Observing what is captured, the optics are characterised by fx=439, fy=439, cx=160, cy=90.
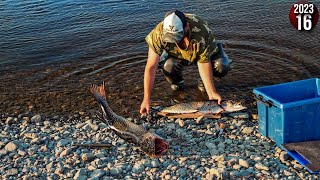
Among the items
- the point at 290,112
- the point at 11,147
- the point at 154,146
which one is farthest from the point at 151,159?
the point at 11,147

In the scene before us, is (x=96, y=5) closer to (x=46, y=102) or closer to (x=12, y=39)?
(x=12, y=39)

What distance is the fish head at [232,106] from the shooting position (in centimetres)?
640

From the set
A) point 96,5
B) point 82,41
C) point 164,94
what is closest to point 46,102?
point 164,94

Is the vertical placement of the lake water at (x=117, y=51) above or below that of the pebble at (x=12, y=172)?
above

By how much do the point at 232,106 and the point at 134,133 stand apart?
1504 millimetres

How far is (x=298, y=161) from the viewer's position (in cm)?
526

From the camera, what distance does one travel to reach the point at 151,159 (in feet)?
18.7

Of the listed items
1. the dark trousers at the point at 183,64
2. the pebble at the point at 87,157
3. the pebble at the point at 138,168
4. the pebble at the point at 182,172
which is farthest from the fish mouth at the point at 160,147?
the dark trousers at the point at 183,64

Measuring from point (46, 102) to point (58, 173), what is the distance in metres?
2.57

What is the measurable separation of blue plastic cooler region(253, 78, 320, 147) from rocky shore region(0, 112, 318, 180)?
26cm

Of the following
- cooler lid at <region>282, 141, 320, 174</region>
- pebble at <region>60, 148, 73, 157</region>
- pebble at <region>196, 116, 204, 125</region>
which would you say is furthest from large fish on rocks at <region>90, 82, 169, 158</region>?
cooler lid at <region>282, 141, 320, 174</region>

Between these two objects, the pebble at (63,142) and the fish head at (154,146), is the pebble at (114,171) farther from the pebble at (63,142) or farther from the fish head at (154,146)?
the pebble at (63,142)

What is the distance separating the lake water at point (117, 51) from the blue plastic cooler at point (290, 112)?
1.43m

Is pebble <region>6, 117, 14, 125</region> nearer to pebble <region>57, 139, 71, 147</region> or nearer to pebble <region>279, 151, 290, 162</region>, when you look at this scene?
pebble <region>57, 139, 71, 147</region>
